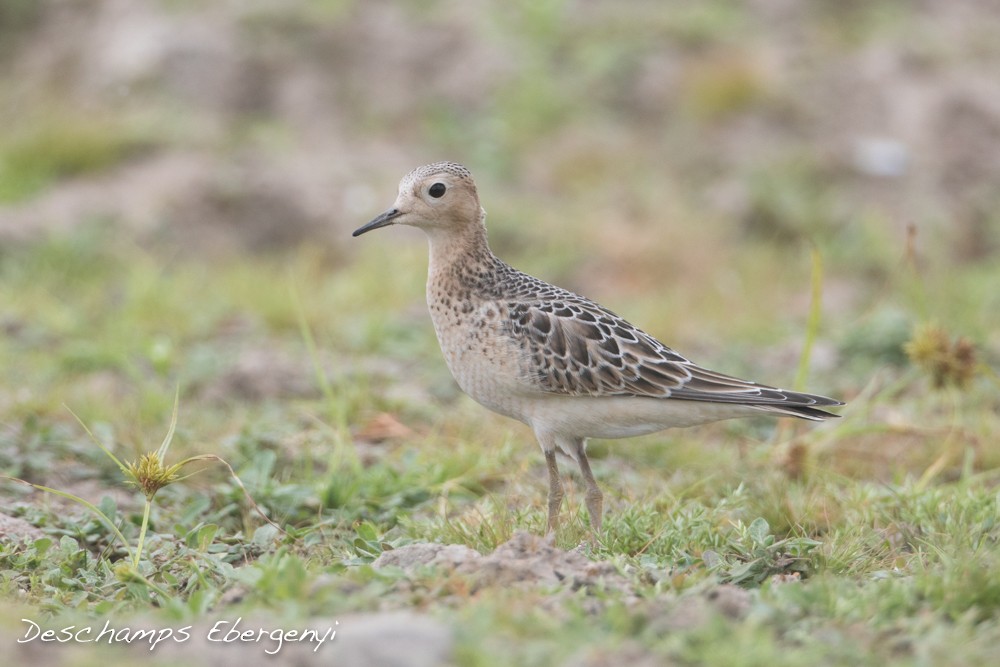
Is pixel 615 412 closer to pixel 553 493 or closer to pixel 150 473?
pixel 553 493

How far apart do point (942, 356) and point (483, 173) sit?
6.37 metres

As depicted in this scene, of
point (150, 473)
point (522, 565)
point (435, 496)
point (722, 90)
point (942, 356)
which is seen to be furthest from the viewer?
point (722, 90)

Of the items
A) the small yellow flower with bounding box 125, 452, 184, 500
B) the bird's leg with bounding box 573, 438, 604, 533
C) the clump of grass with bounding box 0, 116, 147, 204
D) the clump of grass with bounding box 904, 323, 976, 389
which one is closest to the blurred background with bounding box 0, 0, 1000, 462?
the clump of grass with bounding box 0, 116, 147, 204

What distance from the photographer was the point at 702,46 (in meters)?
12.8

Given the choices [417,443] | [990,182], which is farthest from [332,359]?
[990,182]

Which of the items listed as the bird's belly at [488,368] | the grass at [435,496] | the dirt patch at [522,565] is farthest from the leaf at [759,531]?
the bird's belly at [488,368]

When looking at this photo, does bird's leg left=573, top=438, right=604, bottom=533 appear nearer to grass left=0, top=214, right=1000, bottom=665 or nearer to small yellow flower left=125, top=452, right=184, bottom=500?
grass left=0, top=214, right=1000, bottom=665

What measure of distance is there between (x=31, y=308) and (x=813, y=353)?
5.38m

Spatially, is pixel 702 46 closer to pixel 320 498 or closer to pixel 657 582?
pixel 320 498

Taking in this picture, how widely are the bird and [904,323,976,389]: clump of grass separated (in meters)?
1.13

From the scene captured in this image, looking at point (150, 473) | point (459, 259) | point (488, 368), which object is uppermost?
point (459, 259)

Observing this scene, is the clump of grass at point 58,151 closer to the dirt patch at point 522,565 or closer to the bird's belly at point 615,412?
the bird's belly at point 615,412

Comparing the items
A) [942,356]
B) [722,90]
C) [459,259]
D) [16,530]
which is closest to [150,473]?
[16,530]

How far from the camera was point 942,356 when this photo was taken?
19.6 feet
